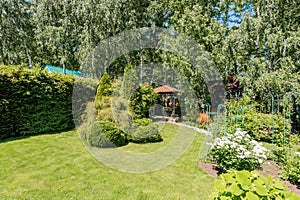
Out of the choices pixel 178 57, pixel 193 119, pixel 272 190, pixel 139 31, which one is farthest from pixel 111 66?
pixel 272 190

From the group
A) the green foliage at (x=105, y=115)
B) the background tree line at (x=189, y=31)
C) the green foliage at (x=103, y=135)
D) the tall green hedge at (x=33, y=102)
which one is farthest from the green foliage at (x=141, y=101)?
the background tree line at (x=189, y=31)

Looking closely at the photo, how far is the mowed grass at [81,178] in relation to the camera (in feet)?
10.6

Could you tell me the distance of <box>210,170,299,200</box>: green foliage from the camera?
129 centimetres

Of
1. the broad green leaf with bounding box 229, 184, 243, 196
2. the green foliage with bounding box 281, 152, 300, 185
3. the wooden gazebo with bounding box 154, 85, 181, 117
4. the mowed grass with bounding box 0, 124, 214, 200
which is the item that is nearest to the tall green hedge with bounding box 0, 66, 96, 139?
the mowed grass with bounding box 0, 124, 214, 200

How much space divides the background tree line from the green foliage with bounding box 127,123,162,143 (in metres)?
5.39

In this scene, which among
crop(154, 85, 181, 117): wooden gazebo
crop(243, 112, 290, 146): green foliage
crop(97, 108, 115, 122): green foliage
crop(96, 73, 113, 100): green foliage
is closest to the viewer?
crop(97, 108, 115, 122): green foliage

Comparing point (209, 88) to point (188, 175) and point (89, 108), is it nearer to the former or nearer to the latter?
point (89, 108)

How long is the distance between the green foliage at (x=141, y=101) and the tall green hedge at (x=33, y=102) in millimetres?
3021

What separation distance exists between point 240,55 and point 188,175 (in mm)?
8086

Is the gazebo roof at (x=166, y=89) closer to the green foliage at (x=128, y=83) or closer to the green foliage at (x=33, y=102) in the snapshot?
the green foliage at (x=33, y=102)

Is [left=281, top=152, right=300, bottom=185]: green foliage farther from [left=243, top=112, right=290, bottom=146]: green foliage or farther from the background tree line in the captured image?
the background tree line

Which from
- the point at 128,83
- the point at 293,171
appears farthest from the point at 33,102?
the point at 293,171

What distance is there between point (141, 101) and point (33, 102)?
3.87 meters

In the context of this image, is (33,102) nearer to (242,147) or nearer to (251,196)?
(242,147)
